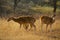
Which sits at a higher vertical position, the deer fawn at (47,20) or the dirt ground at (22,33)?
the deer fawn at (47,20)

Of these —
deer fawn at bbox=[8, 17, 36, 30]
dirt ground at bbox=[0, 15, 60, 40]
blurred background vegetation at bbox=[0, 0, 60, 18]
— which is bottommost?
dirt ground at bbox=[0, 15, 60, 40]

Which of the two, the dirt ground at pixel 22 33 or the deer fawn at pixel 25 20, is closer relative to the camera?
the dirt ground at pixel 22 33

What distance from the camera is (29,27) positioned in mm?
3207

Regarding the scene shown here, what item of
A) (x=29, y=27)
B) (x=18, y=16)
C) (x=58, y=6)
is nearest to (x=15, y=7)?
(x=18, y=16)

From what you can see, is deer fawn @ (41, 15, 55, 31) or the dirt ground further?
deer fawn @ (41, 15, 55, 31)

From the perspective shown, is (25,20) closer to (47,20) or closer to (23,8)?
(23,8)

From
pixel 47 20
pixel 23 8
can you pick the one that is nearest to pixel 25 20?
pixel 23 8

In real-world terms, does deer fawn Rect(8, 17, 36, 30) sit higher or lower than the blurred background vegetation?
lower

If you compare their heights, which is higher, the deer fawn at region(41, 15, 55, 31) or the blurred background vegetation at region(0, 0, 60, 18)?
the blurred background vegetation at region(0, 0, 60, 18)

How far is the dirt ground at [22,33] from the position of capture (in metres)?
3.08

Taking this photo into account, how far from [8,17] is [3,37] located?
1.00 feet

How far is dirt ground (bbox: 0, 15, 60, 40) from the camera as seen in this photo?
3076 mm

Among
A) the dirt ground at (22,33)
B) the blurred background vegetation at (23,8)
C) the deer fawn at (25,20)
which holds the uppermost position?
the blurred background vegetation at (23,8)

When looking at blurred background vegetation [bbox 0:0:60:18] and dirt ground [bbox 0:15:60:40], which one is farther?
blurred background vegetation [bbox 0:0:60:18]
